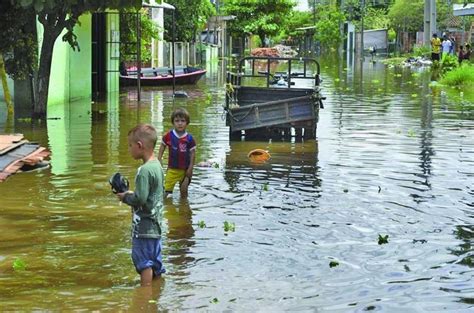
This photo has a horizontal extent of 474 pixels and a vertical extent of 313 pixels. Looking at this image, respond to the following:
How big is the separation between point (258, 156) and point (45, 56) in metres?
6.87

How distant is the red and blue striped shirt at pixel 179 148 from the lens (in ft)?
33.8

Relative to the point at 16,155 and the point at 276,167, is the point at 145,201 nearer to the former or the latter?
the point at 16,155

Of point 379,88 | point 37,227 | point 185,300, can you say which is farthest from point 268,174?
point 379,88

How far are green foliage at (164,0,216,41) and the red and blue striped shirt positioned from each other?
3645 centimetres

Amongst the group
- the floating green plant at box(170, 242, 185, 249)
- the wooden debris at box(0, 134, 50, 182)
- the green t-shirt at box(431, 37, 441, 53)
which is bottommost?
the floating green plant at box(170, 242, 185, 249)

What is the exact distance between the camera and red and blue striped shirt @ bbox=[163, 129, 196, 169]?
10297mm

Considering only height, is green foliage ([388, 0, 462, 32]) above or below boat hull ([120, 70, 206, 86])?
above

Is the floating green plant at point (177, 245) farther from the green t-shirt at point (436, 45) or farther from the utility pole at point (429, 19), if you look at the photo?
the utility pole at point (429, 19)

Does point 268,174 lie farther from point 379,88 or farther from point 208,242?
point 379,88

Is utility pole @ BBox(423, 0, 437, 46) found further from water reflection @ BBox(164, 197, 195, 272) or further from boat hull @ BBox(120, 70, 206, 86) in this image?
water reflection @ BBox(164, 197, 195, 272)

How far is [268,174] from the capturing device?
13.0 meters

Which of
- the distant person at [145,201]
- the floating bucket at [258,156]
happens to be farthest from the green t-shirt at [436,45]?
the distant person at [145,201]

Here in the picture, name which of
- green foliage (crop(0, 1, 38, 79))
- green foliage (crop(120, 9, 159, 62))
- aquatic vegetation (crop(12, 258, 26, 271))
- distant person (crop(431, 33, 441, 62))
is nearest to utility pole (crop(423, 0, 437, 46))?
distant person (crop(431, 33, 441, 62))

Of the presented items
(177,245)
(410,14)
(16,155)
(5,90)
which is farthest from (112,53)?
(410,14)
